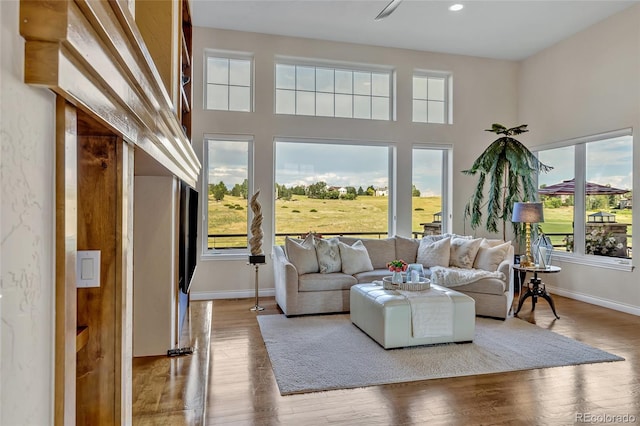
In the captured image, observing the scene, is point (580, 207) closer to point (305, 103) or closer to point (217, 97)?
point (305, 103)

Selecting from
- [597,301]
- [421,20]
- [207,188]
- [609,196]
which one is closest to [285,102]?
[207,188]

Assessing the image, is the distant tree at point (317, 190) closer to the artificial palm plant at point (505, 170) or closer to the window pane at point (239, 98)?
the window pane at point (239, 98)

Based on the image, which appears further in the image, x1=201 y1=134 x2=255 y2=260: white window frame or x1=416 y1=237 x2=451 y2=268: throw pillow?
x1=201 y1=134 x2=255 y2=260: white window frame

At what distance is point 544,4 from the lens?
4809 mm

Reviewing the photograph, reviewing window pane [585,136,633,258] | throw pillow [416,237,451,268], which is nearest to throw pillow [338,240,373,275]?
throw pillow [416,237,451,268]

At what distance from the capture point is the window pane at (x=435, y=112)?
651 centimetres

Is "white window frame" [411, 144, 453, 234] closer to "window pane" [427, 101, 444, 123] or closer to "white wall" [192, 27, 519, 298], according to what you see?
"white wall" [192, 27, 519, 298]

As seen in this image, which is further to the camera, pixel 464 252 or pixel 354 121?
pixel 354 121

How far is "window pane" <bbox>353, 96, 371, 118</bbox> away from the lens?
243 inches

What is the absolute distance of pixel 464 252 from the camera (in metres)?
5.23

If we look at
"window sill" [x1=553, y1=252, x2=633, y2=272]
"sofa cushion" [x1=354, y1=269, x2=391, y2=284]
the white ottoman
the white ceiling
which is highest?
the white ceiling

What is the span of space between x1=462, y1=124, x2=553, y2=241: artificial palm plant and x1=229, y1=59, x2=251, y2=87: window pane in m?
3.65

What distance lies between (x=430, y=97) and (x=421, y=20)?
1.53m

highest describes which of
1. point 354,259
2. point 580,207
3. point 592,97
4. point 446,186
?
point 592,97
